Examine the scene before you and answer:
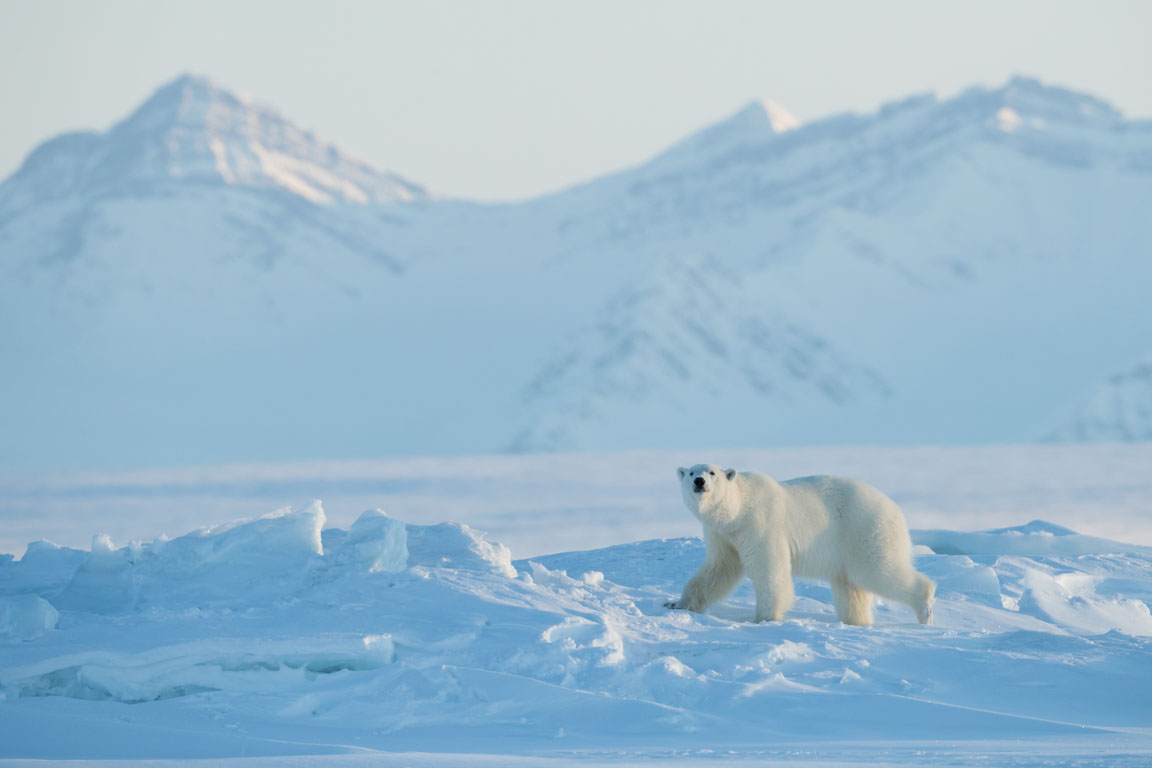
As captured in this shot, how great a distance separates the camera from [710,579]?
31.3 ft

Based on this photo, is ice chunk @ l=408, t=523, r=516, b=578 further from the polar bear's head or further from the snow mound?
the snow mound

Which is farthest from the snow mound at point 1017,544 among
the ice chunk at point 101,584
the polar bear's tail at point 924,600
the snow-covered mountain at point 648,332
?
the snow-covered mountain at point 648,332

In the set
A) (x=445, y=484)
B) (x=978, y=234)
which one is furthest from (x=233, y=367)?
(x=445, y=484)

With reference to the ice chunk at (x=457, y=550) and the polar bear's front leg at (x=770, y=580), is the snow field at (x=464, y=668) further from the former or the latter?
the polar bear's front leg at (x=770, y=580)

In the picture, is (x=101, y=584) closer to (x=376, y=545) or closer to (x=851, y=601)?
(x=376, y=545)

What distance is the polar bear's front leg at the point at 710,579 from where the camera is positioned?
9523 mm

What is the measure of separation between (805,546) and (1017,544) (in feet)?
24.3

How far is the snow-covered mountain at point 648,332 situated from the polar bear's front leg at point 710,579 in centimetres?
10745

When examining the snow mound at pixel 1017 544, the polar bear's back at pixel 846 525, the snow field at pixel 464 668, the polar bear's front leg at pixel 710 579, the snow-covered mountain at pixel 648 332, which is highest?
the snow-covered mountain at pixel 648 332

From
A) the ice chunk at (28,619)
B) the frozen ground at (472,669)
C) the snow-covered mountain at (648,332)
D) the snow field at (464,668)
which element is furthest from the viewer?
the snow-covered mountain at (648,332)

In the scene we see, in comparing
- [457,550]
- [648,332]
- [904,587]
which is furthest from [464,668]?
[648,332]

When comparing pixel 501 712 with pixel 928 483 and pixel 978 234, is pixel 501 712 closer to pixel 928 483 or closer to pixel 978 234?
pixel 928 483

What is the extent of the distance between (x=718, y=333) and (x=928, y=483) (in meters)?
108

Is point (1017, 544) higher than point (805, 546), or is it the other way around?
point (1017, 544)
